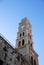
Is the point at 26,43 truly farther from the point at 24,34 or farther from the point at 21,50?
the point at 24,34

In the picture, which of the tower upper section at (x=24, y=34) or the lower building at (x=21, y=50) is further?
the tower upper section at (x=24, y=34)

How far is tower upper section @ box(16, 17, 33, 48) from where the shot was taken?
5224 cm

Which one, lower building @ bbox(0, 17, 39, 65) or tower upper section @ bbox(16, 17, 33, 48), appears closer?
lower building @ bbox(0, 17, 39, 65)

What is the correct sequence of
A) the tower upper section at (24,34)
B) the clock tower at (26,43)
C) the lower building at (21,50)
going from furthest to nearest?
the tower upper section at (24,34) → the clock tower at (26,43) → the lower building at (21,50)

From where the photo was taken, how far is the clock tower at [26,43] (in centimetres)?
4569

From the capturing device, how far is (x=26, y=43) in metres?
49.8

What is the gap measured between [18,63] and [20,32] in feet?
72.5

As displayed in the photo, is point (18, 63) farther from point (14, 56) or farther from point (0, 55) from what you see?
point (0, 55)

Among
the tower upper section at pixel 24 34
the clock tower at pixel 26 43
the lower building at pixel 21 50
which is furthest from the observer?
the tower upper section at pixel 24 34

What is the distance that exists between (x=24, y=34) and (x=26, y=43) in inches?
249

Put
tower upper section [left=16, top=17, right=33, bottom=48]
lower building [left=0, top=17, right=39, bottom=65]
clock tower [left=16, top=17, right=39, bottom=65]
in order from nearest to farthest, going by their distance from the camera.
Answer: lower building [left=0, top=17, right=39, bottom=65]
clock tower [left=16, top=17, right=39, bottom=65]
tower upper section [left=16, top=17, right=33, bottom=48]

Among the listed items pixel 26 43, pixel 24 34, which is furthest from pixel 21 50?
pixel 24 34

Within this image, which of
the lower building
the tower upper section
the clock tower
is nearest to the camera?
the lower building

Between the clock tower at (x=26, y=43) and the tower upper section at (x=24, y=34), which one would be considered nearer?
the clock tower at (x=26, y=43)
